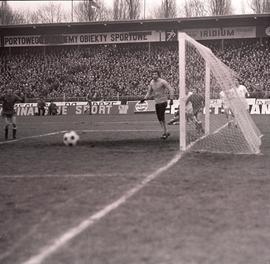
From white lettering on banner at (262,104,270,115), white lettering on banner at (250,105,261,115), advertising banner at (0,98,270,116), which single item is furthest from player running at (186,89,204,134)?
advertising banner at (0,98,270,116)

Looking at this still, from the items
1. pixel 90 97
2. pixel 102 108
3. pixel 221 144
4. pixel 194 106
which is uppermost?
pixel 90 97

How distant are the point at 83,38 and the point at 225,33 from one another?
13145 mm

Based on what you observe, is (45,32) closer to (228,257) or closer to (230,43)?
(230,43)

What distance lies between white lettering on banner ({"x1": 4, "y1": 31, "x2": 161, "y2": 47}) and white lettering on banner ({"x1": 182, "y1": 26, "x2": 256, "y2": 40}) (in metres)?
3.42

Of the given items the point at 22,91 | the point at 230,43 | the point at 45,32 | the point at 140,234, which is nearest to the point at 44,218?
the point at 140,234

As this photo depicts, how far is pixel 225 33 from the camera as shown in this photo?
4484 centimetres

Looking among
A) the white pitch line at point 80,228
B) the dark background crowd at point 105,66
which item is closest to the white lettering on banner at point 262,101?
the dark background crowd at point 105,66

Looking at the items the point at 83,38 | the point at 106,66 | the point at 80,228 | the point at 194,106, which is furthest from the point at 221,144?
the point at 83,38

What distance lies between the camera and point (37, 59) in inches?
1864

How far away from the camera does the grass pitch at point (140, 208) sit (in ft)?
14.3

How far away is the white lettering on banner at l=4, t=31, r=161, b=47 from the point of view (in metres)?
46.6

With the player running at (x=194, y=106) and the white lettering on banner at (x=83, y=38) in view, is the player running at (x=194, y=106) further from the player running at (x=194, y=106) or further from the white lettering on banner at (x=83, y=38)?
the white lettering on banner at (x=83, y=38)

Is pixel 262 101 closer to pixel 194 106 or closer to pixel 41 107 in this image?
pixel 41 107

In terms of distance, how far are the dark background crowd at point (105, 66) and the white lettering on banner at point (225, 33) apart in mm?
551
